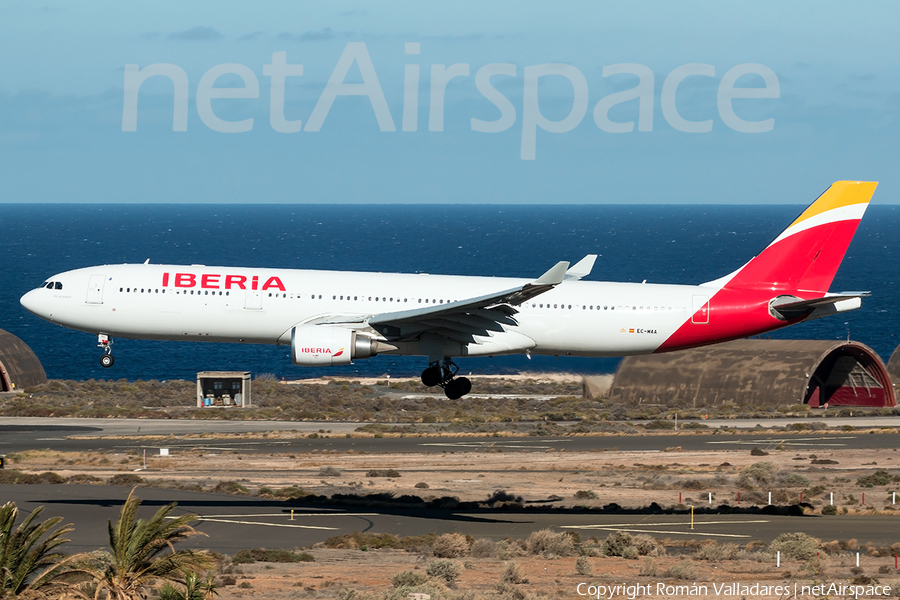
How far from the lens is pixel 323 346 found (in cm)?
3797

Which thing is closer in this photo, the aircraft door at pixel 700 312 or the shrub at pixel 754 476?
the aircraft door at pixel 700 312

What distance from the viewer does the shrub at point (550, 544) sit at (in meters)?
40.8

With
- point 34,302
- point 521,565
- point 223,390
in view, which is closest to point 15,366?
point 223,390

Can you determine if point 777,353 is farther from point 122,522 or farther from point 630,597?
point 122,522

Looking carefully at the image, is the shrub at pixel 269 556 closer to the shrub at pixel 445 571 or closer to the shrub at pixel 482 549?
the shrub at pixel 445 571

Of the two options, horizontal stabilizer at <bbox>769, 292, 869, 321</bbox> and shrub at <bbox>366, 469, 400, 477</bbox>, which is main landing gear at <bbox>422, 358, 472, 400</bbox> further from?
shrub at <bbox>366, 469, 400, 477</bbox>

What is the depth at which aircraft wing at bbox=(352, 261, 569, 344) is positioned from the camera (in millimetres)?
37562

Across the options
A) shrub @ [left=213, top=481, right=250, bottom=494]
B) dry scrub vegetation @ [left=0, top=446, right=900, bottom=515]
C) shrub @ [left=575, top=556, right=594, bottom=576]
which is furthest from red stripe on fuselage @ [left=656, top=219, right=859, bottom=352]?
shrub @ [left=213, top=481, right=250, bottom=494]

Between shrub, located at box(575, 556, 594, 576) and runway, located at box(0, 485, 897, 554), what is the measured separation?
5.92m

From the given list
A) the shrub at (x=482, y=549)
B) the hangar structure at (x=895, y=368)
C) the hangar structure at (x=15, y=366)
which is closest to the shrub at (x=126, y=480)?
A: the shrub at (x=482, y=549)

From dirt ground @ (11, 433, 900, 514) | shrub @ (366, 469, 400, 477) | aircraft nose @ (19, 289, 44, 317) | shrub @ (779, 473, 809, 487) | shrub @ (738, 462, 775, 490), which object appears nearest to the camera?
aircraft nose @ (19, 289, 44, 317)

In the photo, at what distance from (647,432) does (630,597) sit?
131 ft

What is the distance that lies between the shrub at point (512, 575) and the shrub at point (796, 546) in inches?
426

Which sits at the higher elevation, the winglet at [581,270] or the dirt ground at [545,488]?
the winglet at [581,270]
